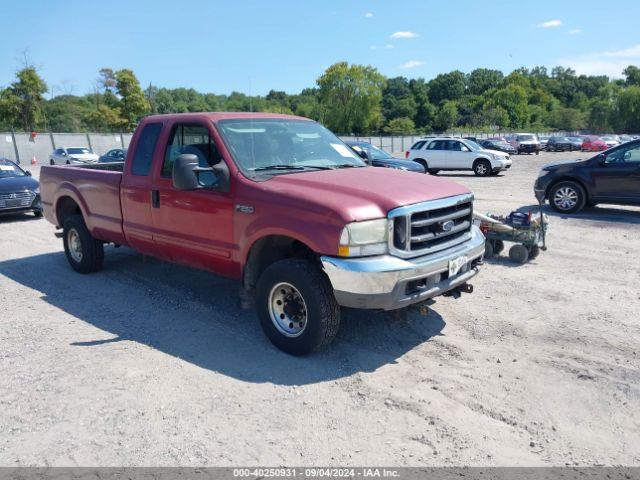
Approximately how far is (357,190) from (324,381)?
5.17 ft

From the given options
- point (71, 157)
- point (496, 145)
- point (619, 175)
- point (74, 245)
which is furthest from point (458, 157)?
point (71, 157)

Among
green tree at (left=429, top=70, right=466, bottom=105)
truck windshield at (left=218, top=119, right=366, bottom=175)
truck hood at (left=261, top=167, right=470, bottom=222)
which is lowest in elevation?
truck hood at (left=261, top=167, right=470, bottom=222)

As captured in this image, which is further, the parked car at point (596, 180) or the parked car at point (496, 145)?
the parked car at point (496, 145)

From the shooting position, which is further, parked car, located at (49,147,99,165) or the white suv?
parked car, located at (49,147,99,165)

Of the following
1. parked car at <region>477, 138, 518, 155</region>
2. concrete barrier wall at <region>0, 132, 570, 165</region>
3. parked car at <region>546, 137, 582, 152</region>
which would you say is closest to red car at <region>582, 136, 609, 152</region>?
parked car at <region>546, 137, 582, 152</region>

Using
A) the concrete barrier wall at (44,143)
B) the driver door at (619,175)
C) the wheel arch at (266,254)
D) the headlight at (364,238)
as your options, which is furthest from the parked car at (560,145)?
the headlight at (364,238)

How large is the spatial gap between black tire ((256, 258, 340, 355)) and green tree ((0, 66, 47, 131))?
5463 centimetres

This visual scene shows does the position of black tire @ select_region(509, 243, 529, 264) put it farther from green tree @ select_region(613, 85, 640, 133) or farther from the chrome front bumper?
green tree @ select_region(613, 85, 640, 133)

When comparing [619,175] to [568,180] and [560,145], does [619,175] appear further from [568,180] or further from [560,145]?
[560,145]

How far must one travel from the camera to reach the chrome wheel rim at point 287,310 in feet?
14.5

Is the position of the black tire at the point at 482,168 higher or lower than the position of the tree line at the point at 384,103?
lower

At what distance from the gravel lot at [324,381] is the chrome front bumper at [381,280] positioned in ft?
2.11

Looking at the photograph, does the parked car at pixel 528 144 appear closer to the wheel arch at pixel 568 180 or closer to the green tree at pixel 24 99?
the wheel arch at pixel 568 180

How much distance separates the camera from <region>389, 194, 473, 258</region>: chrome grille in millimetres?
4051
